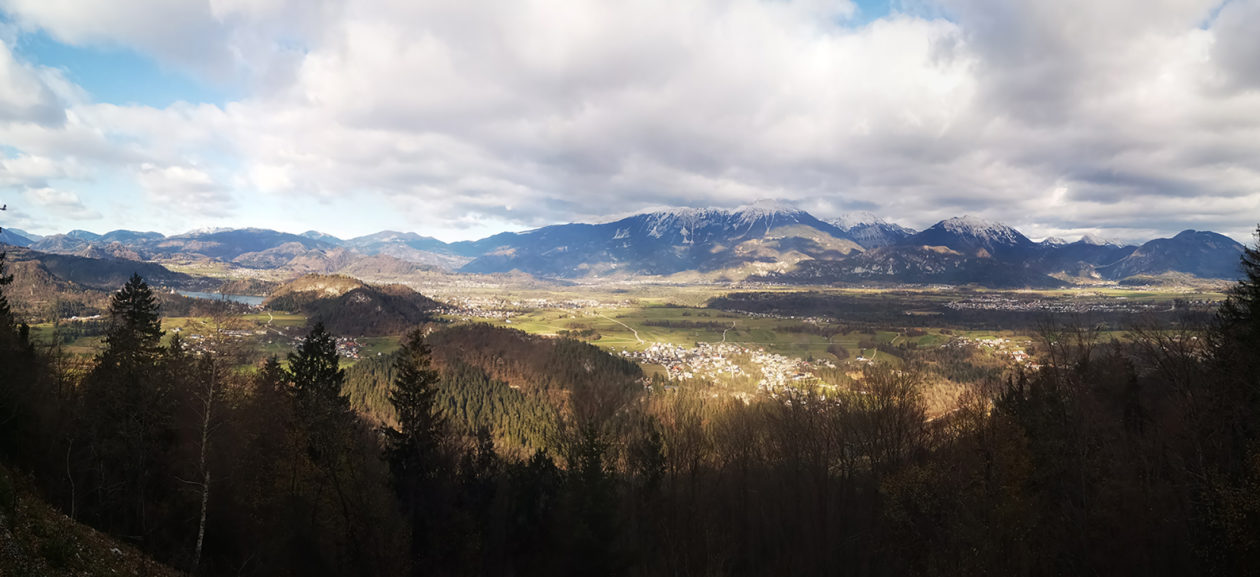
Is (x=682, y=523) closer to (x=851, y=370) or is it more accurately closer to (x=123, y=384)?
(x=123, y=384)

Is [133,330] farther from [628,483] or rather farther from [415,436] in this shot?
[628,483]

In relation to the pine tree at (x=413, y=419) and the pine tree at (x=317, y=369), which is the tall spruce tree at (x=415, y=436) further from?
the pine tree at (x=317, y=369)

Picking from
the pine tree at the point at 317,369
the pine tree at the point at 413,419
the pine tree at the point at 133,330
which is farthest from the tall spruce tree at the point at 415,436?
the pine tree at the point at 133,330

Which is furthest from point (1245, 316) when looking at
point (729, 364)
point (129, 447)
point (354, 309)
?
point (354, 309)

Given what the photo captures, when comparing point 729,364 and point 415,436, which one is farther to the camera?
point 729,364

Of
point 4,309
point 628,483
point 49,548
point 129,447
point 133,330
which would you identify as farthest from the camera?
point 628,483

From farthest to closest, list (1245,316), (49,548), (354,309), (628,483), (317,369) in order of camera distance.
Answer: (354,309) < (628,483) < (317,369) < (1245,316) < (49,548)

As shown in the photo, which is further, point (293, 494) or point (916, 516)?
point (916, 516)

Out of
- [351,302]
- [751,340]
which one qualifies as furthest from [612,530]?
[351,302]

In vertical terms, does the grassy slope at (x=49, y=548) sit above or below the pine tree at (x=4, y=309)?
below
